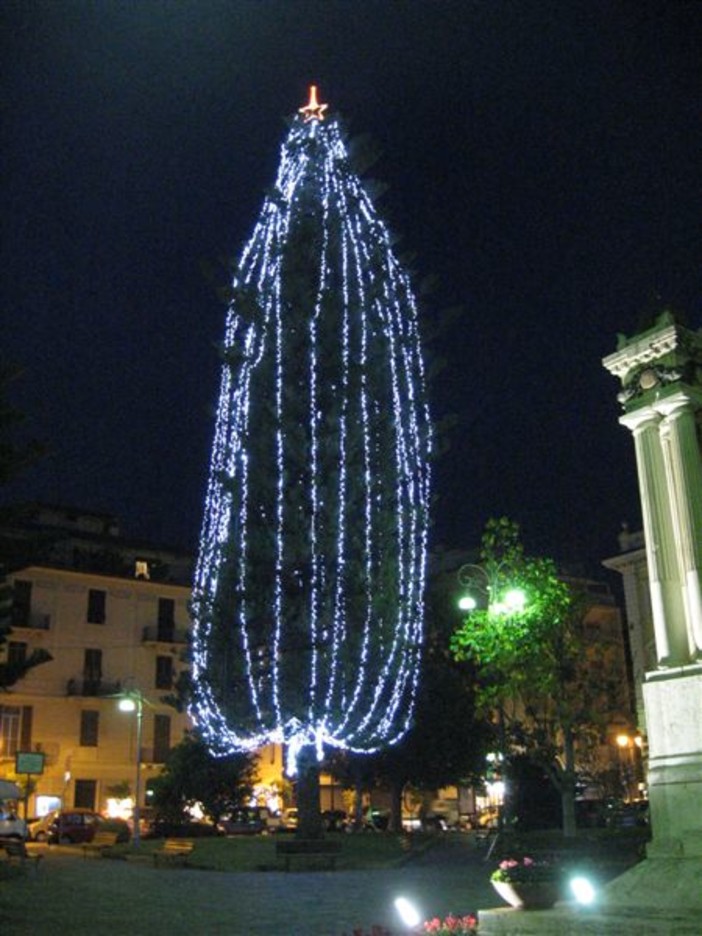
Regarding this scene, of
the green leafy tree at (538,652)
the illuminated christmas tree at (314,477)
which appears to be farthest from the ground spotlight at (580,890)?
the illuminated christmas tree at (314,477)

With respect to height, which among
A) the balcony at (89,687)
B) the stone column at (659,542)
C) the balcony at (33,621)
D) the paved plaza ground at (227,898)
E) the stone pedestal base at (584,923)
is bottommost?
the paved plaza ground at (227,898)

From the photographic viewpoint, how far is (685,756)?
45.1 feet

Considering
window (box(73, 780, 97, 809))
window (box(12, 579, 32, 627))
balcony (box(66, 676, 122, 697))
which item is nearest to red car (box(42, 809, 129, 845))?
window (box(73, 780, 97, 809))

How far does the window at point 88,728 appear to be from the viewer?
51.4 meters

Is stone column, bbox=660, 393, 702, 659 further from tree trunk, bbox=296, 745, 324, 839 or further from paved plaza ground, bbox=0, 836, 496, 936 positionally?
tree trunk, bbox=296, 745, 324, 839

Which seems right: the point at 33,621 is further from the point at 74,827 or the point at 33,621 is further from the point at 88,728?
the point at 74,827

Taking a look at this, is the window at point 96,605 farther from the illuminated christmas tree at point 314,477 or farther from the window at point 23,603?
the illuminated christmas tree at point 314,477

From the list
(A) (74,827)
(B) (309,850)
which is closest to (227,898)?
Result: (B) (309,850)

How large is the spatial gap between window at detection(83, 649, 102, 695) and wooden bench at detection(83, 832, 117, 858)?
11.4 m

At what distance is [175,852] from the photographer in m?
29.8

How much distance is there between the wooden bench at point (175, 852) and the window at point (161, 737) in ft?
74.6

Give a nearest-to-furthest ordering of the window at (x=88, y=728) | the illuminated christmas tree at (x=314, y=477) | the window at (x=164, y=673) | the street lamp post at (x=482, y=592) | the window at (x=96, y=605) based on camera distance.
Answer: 1. the street lamp post at (x=482, y=592)
2. the illuminated christmas tree at (x=314, y=477)
3. the window at (x=88, y=728)
4. the window at (x=96, y=605)
5. the window at (x=164, y=673)

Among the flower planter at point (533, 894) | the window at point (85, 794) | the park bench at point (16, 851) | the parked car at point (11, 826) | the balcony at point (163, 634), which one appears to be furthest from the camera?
the balcony at point (163, 634)

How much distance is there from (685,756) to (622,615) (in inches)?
2226
